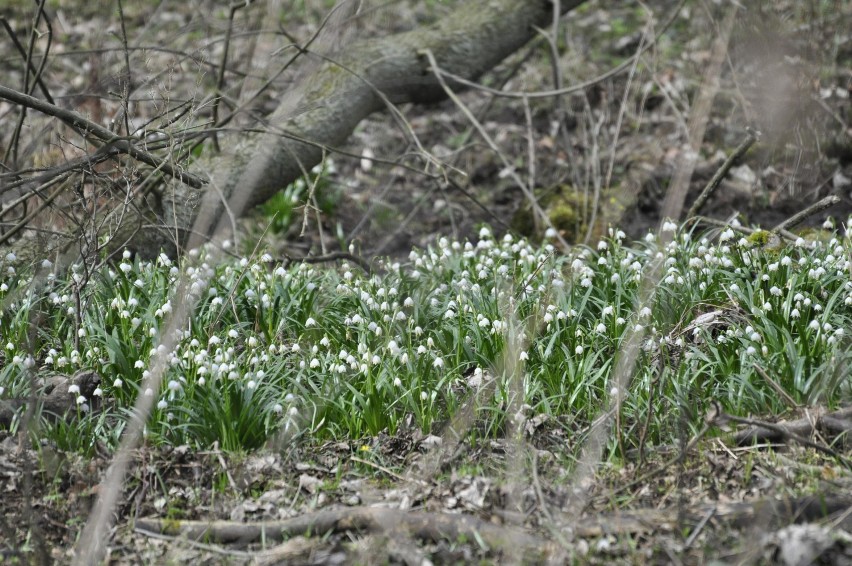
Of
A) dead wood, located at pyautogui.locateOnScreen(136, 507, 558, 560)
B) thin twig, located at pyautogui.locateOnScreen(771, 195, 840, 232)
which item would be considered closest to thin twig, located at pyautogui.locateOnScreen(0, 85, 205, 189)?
dead wood, located at pyautogui.locateOnScreen(136, 507, 558, 560)

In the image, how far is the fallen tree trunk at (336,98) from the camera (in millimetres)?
5699

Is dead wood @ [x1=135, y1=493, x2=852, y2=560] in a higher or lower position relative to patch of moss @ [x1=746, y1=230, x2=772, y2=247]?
lower

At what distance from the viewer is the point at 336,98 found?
21.1 feet

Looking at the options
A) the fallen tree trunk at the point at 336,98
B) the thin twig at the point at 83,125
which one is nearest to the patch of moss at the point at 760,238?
the fallen tree trunk at the point at 336,98

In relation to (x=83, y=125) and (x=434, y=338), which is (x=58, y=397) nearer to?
(x=83, y=125)

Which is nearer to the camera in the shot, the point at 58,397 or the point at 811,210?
the point at 58,397

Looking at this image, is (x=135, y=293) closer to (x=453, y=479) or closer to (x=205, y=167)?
(x=205, y=167)

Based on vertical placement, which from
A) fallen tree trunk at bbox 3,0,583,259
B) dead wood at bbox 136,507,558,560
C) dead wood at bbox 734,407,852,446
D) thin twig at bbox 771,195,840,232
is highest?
fallen tree trunk at bbox 3,0,583,259

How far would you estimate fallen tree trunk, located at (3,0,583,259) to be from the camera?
570 centimetres

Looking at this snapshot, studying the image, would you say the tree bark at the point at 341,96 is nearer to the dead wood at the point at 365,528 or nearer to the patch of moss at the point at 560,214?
the patch of moss at the point at 560,214

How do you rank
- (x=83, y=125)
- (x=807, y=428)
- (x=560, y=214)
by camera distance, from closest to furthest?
(x=807, y=428) → (x=83, y=125) → (x=560, y=214)

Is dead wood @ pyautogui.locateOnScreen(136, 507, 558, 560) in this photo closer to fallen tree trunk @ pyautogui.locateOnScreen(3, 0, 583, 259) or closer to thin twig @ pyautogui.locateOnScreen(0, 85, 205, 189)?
thin twig @ pyautogui.locateOnScreen(0, 85, 205, 189)

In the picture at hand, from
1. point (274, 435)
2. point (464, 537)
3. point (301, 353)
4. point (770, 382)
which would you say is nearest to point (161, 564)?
point (274, 435)

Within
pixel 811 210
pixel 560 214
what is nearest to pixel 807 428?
pixel 811 210
